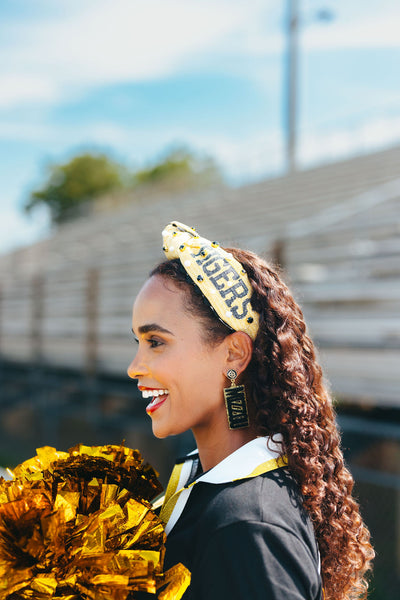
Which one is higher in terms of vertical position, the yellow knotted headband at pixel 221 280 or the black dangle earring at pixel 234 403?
the yellow knotted headband at pixel 221 280

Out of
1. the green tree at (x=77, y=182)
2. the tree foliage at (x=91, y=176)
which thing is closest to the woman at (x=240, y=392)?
the tree foliage at (x=91, y=176)

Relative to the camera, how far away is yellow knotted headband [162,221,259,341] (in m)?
1.34

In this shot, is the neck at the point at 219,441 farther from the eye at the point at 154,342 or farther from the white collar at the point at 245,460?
the eye at the point at 154,342

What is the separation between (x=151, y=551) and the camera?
1.13 metres

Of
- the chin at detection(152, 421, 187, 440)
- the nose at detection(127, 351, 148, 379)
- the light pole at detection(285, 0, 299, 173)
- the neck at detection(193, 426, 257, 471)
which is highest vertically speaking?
the light pole at detection(285, 0, 299, 173)

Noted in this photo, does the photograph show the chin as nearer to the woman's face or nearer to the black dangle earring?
the woman's face

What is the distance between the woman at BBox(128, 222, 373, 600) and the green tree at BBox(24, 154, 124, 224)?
41.5 meters

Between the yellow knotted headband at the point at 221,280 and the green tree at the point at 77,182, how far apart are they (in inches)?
1633

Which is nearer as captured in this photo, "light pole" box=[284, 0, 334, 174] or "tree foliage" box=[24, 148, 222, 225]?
"light pole" box=[284, 0, 334, 174]

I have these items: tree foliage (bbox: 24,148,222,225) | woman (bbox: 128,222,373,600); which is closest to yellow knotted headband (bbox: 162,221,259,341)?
woman (bbox: 128,222,373,600)

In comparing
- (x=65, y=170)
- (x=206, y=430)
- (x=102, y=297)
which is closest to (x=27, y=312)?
(x=102, y=297)

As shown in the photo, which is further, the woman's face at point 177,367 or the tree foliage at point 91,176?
the tree foliage at point 91,176

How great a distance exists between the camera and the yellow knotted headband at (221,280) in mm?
1337

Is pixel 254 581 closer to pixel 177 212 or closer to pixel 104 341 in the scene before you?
pixel 104 341
